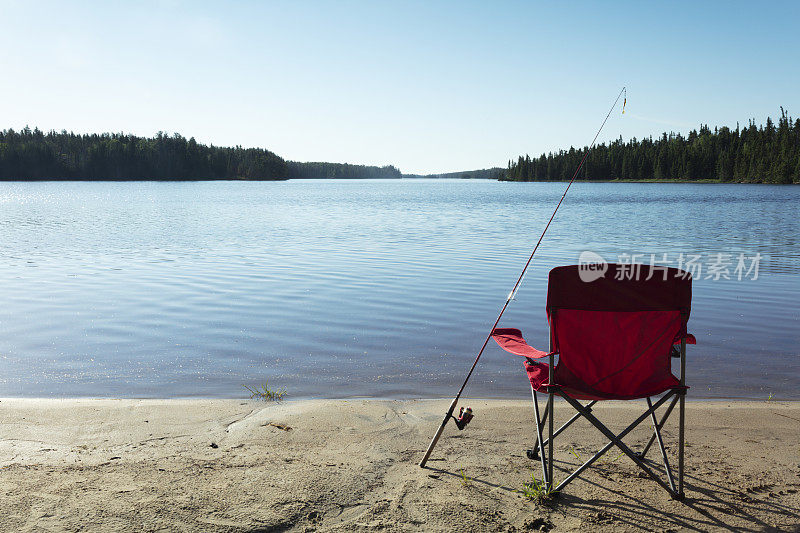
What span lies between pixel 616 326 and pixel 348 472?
1826mm

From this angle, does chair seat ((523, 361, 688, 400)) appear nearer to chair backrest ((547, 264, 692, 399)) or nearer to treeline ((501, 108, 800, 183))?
chair backrest ((547, 264, 692, 399))

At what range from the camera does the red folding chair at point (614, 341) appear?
3.23 metres

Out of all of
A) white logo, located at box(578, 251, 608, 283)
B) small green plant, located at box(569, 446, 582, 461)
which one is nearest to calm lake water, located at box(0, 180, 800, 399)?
small green plant, located at box(569, 446, 582, 461)

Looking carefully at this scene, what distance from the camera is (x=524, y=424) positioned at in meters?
4.59

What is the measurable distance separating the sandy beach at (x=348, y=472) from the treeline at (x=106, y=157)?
509 ft

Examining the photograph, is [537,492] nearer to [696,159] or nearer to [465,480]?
[465,480]

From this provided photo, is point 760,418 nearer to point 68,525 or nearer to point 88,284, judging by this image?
point 68,525

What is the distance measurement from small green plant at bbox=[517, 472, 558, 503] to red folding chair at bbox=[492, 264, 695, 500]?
0.03 meters

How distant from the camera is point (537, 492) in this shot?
129 inches

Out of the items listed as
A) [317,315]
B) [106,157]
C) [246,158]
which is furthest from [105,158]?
[317,315]

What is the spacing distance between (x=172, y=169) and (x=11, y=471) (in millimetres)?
159417

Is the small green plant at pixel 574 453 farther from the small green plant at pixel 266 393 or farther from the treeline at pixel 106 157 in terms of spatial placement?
the treeline at pixel 106 157

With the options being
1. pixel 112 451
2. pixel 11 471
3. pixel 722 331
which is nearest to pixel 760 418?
pixel 722 331

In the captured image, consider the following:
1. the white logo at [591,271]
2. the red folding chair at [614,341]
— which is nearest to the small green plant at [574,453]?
the red folding chair at [614,341]
